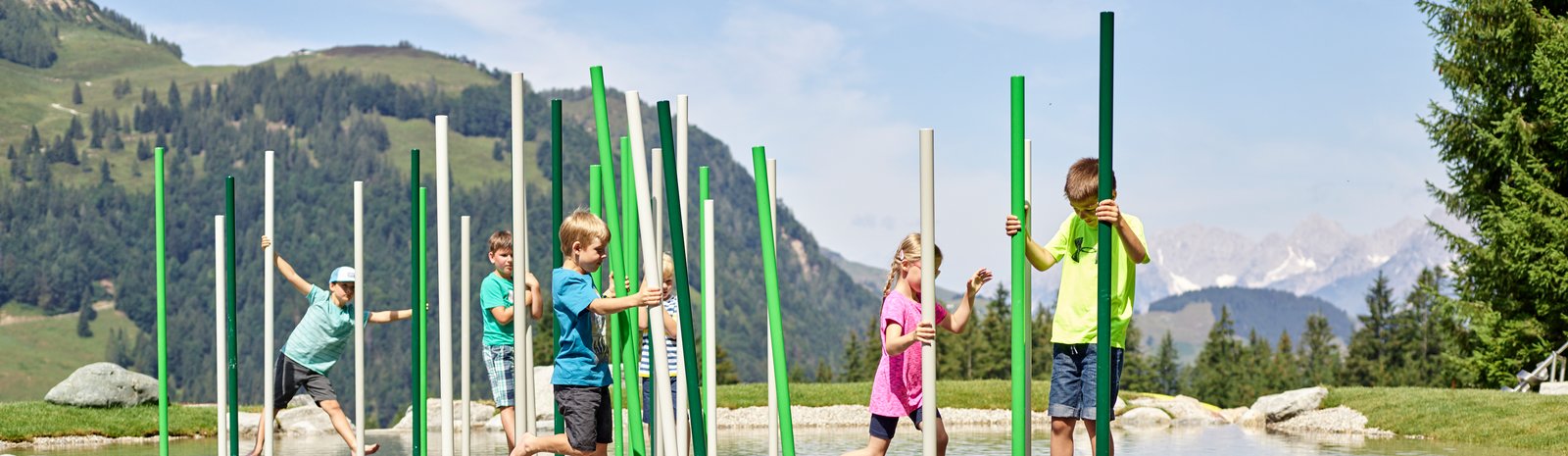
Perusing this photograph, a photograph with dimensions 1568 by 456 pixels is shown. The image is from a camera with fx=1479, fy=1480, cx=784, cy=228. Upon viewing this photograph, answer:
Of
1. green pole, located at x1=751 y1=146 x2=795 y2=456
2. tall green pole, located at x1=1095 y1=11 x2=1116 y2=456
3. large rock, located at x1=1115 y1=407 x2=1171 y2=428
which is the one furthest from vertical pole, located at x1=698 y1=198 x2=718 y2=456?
large rock, located at x1=1115 y1=407 x2=1171 y2=428

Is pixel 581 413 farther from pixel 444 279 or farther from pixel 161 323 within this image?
pixel 161 323

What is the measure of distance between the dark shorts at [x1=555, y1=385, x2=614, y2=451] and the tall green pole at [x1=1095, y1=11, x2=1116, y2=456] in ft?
9.03

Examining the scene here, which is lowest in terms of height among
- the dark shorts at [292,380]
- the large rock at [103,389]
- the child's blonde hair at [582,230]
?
the large rock at [103,389]

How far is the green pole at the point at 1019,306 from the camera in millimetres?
6047

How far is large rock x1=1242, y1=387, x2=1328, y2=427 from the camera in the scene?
891 inches

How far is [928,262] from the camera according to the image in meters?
6.04

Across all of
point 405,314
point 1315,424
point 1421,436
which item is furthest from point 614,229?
point 1315,424

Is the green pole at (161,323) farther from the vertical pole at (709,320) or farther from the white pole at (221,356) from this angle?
the vertical pole at (709,320)

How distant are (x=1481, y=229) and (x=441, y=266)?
25784mm

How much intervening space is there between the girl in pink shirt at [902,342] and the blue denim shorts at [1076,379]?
20.1 inches

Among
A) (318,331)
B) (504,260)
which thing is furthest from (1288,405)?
(504,260)

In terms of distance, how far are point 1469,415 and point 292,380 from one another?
15274 mm

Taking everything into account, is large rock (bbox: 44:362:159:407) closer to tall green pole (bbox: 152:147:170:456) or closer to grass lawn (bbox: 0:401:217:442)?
grass lawn (bbox: 0:401:217:442)

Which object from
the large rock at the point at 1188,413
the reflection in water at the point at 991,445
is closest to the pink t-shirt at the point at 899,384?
the reflection in water at the point at 991,445
